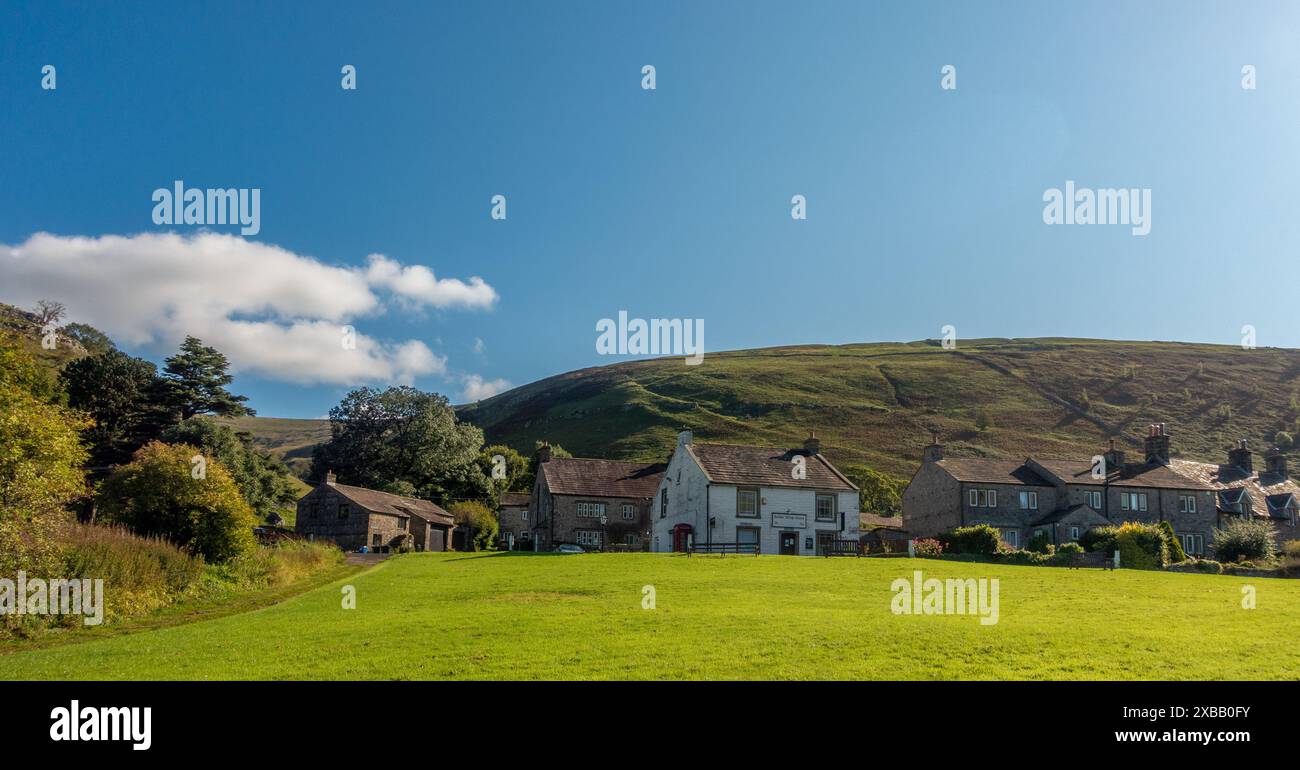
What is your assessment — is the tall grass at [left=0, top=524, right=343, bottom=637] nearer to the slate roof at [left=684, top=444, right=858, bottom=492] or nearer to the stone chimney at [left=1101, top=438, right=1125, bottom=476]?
the slate roof at [left=684, top=444, right=858, bottom=492]

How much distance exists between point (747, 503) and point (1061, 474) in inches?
Answer: 1163

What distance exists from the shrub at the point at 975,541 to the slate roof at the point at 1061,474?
53.2ft

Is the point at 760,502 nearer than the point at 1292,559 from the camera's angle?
No

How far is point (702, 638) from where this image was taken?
18.6 meters

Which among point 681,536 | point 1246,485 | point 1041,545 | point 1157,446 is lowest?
point 1041,545

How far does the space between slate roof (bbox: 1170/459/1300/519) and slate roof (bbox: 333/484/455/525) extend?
67089mm

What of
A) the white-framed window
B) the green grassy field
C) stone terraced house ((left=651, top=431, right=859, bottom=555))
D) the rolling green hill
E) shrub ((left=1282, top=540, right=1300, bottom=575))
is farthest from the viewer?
the rolling green hill

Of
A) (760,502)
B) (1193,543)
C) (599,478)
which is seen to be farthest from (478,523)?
(1193,543)

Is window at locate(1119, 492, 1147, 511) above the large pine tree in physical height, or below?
below

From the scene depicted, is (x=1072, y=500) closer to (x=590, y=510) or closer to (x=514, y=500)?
(x=590, y=510)

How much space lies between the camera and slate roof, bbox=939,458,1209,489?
68375mm

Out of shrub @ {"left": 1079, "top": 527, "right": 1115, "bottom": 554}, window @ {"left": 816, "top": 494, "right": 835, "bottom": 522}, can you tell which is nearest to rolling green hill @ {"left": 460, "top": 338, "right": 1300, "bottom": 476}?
window @ {"left": 816, "top": 494, "right": 835, "bottom": 522}

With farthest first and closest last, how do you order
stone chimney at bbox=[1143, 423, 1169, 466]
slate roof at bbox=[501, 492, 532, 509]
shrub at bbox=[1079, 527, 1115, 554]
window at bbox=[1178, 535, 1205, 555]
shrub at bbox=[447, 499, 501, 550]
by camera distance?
slate roof at bbox=[501, 492, 532, 509] < shrub at bbox=[447, 499, 501, 550] < stone chimney at bbox=[1143, 423, 1169, 466] < window at bbox=[1178, 535, 1205, 555] < shrub at bbox=[1079, 527, 1115, 554]
